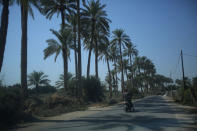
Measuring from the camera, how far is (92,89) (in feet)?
119

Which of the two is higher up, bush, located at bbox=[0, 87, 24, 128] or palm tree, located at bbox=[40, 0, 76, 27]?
palm tree, located at bbox=[40, 0, 76, 27]

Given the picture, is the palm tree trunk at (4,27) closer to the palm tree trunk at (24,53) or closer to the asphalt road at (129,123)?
the palm tree trunk at (24,53)

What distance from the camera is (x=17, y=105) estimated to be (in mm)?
14133

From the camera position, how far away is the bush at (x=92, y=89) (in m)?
36.2

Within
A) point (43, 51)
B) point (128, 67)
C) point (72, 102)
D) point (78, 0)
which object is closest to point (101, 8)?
point (78, 0)

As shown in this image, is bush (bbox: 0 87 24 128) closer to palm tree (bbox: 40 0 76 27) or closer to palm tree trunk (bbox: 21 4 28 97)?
palm tree trunk (bbox: 21 4 28 97)

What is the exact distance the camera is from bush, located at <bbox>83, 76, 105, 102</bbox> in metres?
36.2

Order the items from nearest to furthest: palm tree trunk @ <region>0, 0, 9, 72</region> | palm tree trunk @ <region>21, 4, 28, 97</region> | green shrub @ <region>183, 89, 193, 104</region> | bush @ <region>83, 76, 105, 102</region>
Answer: palm tree trunk @ <region>0, 0, 9, 72</region>
palm tree trunk @ <region>21, 4, 28, 97</region>
green shrub @ <region>183, 89, 193, 104</region>
bush @ <region>83, 76, 105, 102</region>

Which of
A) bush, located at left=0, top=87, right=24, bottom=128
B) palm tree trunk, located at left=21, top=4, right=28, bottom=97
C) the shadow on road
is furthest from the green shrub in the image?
bush, located at left=0, top=87, right=24, bottom=128

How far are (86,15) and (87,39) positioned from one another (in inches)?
200

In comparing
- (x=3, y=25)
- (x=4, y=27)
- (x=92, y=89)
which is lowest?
(x=92, y=89)

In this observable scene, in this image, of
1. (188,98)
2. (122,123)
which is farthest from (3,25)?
(188,98)

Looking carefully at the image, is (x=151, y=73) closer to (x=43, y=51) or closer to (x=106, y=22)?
(x=106, y=22)

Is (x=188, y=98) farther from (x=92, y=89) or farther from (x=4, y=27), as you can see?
(x=4, y=27)
